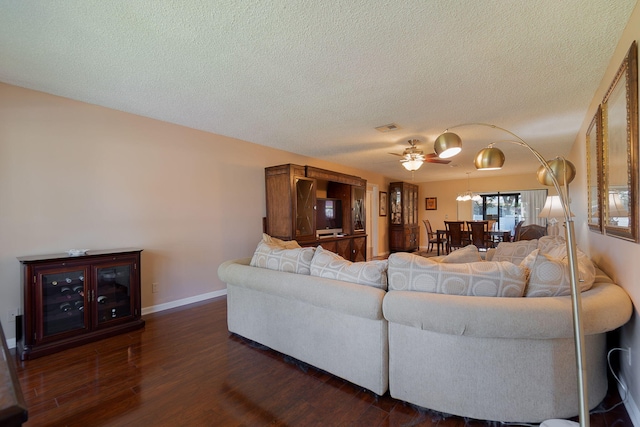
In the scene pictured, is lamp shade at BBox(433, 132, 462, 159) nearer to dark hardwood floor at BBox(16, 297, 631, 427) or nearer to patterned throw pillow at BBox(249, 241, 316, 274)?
patterned throw pillow at BBox(249, 241, 316, 274)

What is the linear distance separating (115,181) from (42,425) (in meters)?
2.39

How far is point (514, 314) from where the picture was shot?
1.51m

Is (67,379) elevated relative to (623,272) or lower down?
lower down

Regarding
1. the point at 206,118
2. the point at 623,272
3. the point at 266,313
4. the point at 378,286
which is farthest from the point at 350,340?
the point at 206,118

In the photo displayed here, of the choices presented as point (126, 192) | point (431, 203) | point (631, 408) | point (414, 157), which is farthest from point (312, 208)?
point (431, 203)

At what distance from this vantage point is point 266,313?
98.0 inches

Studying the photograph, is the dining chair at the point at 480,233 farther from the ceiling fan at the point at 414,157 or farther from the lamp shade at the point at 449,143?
the lamp shade at the point at 449,143

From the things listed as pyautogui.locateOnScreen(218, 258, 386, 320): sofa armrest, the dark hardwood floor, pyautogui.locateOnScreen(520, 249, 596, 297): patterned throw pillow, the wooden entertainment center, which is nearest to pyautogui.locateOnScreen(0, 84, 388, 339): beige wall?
the wooden entertainment center

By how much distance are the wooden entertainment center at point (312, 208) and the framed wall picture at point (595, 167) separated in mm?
3579

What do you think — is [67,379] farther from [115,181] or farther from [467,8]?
[467,8]

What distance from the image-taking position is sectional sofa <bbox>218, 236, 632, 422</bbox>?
5.08 feet

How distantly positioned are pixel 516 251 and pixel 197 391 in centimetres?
332

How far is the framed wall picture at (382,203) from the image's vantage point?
8.02 m

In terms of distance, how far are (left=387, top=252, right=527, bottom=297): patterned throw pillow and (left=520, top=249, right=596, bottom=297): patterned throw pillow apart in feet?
0.17
